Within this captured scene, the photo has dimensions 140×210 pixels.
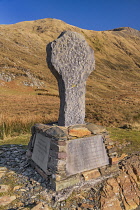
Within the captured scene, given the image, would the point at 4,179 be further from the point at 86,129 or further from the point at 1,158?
the point at 86,129

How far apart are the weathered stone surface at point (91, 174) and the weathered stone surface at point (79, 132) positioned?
3.44ft

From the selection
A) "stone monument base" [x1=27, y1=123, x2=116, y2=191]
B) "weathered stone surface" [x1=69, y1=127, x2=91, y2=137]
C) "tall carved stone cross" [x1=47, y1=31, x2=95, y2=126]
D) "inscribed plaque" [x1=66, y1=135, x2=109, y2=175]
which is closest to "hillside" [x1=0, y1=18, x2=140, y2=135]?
"tall carved stone cross" [x1=47, y1=31, x2=95, y2=126]

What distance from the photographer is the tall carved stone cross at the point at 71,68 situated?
5.14 m

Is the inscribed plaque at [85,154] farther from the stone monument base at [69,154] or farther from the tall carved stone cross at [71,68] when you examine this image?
the tall carved stone cross at [71,68]

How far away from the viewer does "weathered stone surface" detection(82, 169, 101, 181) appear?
15.6ft

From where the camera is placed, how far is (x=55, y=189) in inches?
167

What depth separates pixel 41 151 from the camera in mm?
5148

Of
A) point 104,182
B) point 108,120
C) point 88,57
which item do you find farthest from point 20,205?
point 108,120

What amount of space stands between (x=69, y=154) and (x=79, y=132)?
723 millimetres

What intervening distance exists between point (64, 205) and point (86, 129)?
2.15 metres

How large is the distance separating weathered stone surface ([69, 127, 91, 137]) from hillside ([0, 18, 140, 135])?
22.2ft

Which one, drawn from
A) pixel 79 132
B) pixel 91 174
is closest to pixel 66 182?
pixel 91 174

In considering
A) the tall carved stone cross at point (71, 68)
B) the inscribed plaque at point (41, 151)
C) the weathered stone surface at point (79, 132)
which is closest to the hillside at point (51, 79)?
the inscribed plaque at point (41, 151)

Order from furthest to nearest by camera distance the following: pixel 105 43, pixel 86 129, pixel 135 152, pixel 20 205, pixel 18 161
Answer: pixel 105 43 < pixel 135 152 < pixel 18 161 < pixel 86 129 < pixel 20 205
